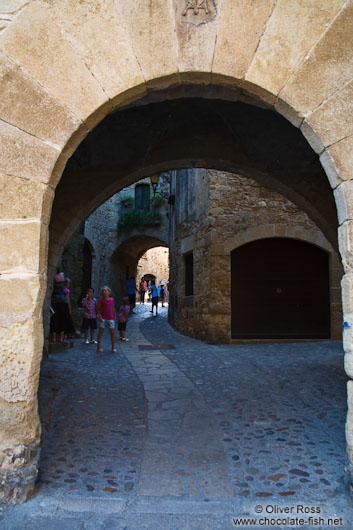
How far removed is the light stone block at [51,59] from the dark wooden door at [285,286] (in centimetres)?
720

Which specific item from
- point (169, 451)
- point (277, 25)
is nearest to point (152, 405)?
point (169, 451)

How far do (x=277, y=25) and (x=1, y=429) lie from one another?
8.58 ft

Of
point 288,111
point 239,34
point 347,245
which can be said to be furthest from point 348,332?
point 239,34

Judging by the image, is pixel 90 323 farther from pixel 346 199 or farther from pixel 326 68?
pixel 326 68

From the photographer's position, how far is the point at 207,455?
8.40ft

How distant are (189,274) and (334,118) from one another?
27.6ft

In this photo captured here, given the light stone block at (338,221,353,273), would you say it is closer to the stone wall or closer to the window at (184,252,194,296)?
the stone wall

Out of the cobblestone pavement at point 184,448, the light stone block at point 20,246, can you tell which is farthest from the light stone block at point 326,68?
the cobblestone pavement at point 184,448

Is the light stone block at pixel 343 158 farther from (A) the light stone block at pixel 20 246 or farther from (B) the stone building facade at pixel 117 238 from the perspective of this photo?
(B) the stone building facade at pixel 117 238

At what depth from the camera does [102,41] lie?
218 cm

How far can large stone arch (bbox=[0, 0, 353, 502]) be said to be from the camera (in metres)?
2.00

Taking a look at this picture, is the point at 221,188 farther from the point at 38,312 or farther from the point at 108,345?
the point at 38,312

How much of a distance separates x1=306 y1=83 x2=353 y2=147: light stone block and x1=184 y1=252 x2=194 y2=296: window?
813cm

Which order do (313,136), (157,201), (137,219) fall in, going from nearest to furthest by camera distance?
(313,136) < (137,219) < (157,201)
